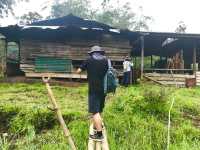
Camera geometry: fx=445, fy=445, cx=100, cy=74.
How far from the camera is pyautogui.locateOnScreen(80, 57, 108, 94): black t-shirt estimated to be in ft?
26.0

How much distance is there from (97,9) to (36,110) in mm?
41431

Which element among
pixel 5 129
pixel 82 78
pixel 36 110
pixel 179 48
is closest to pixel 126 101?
pixel 36 110

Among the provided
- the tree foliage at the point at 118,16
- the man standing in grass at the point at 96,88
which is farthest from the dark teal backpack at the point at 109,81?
the tree foliage at the point at 118,16

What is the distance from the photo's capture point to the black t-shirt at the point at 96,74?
792 cm

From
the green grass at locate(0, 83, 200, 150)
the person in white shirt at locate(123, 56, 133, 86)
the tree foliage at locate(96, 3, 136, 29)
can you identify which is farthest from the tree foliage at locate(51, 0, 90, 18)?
the green grass at locate(0, 83, 200, 150)

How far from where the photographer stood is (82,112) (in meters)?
11.4

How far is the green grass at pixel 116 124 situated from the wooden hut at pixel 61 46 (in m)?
7.22

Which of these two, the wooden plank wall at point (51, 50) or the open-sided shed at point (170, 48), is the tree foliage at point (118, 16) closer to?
the open-sided shed at point (170, 48)

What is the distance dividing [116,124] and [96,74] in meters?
2.75

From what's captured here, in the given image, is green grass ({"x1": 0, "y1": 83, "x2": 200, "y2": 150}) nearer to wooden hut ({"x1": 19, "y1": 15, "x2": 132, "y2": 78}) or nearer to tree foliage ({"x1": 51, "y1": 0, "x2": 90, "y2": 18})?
wooden hut ({"x1": 19, "y1": 15, "x2": 132, "y2": 78})

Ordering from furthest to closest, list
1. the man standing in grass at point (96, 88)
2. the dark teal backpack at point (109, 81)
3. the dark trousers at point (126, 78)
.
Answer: the dark trousers at point (126, 78)
the dark teal backpack at point (109, 81)
the man standing in grass at point (96, 88)

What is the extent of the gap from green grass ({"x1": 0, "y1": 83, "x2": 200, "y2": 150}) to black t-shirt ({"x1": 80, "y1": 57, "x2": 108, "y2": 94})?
66.5 inches

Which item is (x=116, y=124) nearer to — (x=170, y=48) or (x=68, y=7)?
(x=170, y=48)

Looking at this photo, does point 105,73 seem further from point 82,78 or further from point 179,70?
point 179,70
